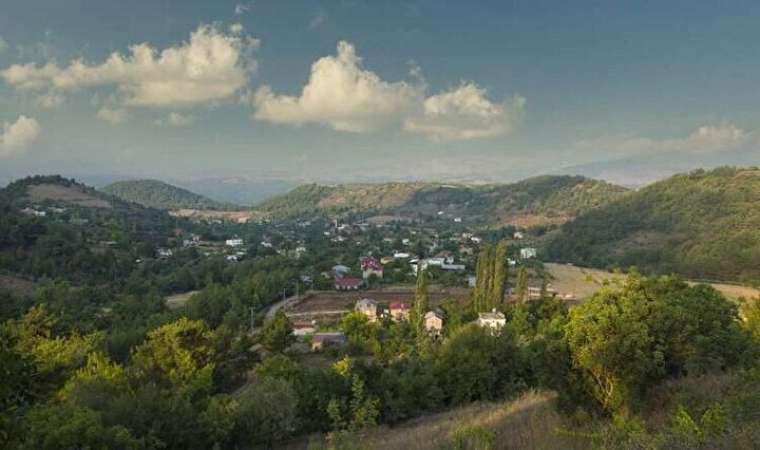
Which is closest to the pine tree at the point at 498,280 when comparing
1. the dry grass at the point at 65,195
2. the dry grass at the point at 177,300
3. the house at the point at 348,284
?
the house at the point at 348,284

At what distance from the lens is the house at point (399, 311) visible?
3676cm

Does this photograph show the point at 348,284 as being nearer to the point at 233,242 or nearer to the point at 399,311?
the point at 399,311

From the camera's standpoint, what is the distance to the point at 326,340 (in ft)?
102

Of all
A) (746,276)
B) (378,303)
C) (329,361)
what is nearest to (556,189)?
(746,276)

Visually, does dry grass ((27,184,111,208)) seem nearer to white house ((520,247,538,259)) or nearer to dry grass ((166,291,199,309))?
dry grass ((166,291,199,309))

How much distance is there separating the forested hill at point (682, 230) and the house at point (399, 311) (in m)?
34.9

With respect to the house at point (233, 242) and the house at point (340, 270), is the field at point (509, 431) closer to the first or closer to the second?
the house at point (340, 270)

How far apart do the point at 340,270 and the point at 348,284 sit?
7.65 m

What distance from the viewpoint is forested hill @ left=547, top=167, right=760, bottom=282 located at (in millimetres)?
58562

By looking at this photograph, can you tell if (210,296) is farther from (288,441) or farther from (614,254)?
(614,254)

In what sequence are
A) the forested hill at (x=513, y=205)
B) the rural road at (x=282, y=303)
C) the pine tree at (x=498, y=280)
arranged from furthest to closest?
the forested hill at (x=513, y=205), the rural road at (x=282, y=303), the pine tree at (x=498, y=280)

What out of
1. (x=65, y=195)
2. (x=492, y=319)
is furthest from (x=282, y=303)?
(x=65, y=195)

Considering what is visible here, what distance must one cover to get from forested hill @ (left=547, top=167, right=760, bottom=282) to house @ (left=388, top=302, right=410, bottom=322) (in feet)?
114

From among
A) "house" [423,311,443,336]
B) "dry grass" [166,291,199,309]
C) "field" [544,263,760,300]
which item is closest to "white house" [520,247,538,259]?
"field" [544,263,760,300]
